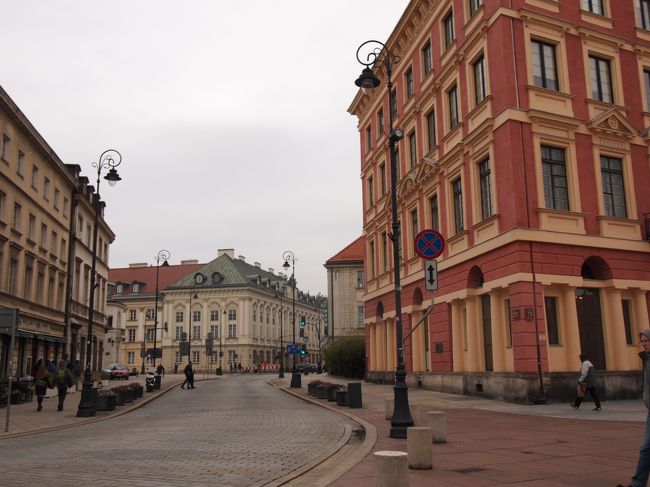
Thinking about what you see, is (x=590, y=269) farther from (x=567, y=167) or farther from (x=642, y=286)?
(x=567, y=167)

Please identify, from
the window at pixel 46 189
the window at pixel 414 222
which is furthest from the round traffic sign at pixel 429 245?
the window at pixel 46 189

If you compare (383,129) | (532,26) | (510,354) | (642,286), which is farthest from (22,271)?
(642,286)

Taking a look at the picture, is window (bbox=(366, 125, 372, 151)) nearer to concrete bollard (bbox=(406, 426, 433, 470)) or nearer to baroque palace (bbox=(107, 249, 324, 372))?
concrete bollard (bbox=(406, 426, 433, 470))

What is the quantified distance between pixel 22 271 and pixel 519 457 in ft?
104

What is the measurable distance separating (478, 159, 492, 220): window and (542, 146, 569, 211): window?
6.62 ft

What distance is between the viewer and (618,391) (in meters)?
20.9

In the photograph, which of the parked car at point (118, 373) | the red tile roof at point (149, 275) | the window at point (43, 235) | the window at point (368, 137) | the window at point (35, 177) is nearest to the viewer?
the window at point (35, 177)

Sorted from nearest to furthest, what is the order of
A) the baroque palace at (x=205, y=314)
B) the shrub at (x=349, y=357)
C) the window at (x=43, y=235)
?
the window at (x=43, y=235) → the shrub at (x=349, y=357) → the baroque palace at (x=205, y=314)

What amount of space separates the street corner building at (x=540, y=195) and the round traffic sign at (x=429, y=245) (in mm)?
7496

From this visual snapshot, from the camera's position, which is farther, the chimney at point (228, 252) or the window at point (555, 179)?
the chimney at point (228, 252)

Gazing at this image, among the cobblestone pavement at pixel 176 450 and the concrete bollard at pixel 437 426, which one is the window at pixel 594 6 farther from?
the concrete bollard at pixel 437 426

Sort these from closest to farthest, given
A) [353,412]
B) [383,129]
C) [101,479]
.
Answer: [101,479] → [353,412] → [383,129]

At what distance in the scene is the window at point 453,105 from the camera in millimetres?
25984

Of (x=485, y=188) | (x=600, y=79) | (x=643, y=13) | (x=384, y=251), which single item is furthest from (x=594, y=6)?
(x=384, y=251)
